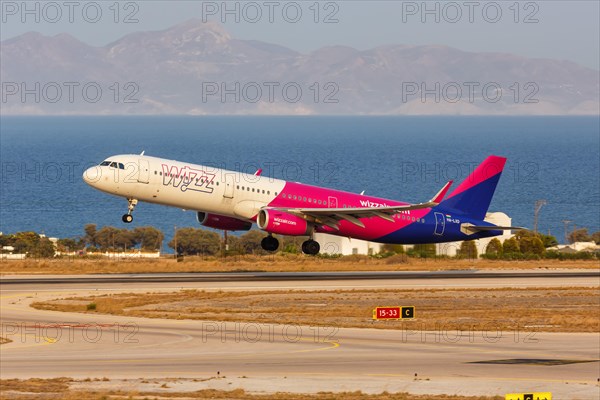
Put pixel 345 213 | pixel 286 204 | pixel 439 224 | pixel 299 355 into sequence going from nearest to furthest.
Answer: pixel 299 355 < pixel 345 213 < pixel 286 204 < pixel 439 224

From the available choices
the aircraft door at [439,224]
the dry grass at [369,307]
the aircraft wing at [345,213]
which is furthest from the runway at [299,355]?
the aircraft door at [439,224]

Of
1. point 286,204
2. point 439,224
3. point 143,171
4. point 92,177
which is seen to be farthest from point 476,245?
point 92,177

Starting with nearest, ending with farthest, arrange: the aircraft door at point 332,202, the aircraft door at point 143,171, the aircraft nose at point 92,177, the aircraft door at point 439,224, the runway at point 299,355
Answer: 1. the runway at point 299,355
2. the aircraft nose at point 92,177
3. the aircraft door at point 143,171
4. the aircraft door at point 332,202
5. the aircraft door at point 439,224

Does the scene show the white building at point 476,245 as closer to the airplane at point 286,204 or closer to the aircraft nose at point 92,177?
the airplane at point 286,204

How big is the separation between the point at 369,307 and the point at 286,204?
554 inches

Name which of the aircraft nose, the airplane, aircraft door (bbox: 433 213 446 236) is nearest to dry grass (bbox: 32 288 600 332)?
the airplane

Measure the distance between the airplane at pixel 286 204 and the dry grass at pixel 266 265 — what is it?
8.31 meters

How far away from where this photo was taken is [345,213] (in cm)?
7031

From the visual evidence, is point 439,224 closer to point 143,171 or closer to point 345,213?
point 345,213

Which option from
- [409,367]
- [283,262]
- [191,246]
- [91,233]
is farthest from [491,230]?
[91,233]

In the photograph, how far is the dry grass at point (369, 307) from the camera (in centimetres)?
5338

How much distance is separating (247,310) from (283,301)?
443 cm

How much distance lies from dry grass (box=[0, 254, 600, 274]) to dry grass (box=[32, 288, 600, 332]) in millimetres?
17746

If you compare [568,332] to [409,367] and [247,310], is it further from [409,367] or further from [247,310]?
[247,310]
